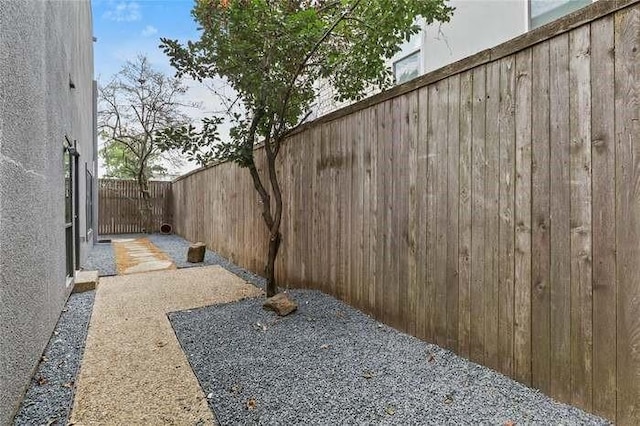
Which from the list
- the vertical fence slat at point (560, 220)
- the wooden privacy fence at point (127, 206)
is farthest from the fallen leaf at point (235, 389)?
the wooden privacy fence at point (127, 206)

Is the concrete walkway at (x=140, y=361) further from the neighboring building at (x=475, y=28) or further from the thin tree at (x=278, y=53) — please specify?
the neighboring building at (x=475, y=28)

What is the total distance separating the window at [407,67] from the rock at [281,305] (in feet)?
12.8

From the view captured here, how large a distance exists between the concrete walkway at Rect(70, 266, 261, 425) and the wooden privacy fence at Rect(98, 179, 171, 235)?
9.79 meters

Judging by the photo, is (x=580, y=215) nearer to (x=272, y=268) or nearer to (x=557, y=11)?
(x=272, y=268)

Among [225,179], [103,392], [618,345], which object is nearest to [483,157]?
[618,345]

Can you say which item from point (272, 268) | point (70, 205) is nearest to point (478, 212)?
point (272, 268)

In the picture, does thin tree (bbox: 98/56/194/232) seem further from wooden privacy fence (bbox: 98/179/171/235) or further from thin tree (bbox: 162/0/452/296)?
thin tree (bbox: 162/0/452/296)

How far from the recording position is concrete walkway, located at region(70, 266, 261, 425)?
1.94 meters

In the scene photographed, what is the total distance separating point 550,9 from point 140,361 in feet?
16.4

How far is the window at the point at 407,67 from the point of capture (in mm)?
5489

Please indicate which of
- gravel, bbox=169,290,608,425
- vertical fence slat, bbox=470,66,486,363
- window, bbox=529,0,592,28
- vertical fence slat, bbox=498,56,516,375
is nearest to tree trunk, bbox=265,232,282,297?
gravel, bbox=169,290,608,425

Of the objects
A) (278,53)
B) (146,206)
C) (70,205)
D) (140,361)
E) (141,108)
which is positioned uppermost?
(141,108)

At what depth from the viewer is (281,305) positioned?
3361 millimetres

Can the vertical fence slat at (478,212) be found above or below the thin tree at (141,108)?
below
